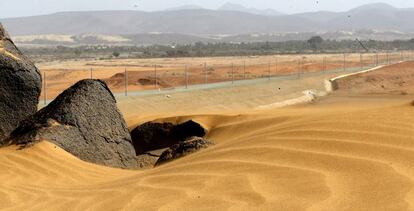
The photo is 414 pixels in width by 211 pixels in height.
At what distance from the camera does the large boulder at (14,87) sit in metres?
9.97

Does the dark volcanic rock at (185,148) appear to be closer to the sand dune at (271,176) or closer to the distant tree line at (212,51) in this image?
the sand dune at (271,176)

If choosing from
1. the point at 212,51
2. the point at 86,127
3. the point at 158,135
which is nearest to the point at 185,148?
the point at 86,127

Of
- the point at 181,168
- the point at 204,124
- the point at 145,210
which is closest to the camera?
the point at 145,210

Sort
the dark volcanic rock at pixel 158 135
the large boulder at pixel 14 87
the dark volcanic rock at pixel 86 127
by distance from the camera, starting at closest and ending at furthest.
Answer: the dark volcanic rock at pixel 86 127 < the large boulder at pixel 14 87 < the dark volcanic rock at pixel 158 135

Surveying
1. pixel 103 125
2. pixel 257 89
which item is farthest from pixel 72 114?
pixel 257 89

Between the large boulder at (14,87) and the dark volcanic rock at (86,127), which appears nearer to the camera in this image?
the dark volcanic rock at (86,127)

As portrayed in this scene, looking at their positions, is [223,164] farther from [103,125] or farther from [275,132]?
[103,125]

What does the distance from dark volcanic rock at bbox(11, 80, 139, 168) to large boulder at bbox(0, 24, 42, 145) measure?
1.59ft

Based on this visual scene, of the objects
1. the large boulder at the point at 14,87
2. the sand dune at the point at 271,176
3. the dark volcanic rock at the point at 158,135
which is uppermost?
the large boulder at the point at 14,87

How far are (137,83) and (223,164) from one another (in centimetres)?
3516

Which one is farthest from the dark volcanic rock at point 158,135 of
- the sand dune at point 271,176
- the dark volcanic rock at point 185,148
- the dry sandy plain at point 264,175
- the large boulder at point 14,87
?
the sand dune at point 271,176

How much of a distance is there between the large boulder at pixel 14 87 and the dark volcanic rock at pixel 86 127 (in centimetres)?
49

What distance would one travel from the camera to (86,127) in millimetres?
9609

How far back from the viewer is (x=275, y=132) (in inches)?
290
